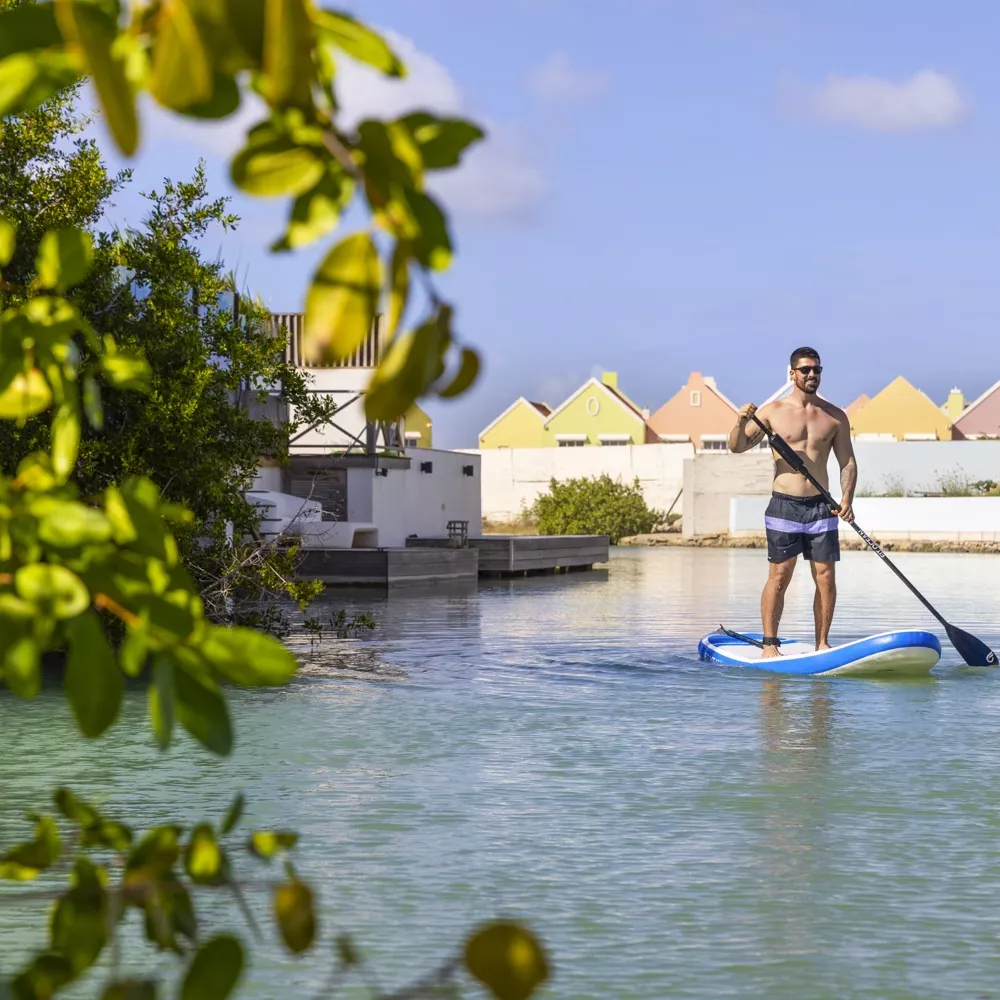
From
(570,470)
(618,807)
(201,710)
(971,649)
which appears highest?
(570,470)

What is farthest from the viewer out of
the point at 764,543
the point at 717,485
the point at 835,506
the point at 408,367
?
the point at 717,485

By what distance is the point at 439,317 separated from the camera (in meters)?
1.13

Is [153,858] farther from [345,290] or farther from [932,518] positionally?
[932,518]

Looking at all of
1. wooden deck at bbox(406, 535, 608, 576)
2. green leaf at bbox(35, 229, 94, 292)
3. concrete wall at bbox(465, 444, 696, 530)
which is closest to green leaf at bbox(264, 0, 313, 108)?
green leaf at bbox(35, 229, 94, 292)

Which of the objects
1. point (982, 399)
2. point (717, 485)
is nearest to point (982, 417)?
point (982, 399)

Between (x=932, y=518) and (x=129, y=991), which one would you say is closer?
(x=129, y=991)

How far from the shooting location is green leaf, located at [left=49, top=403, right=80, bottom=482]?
4.72 ft

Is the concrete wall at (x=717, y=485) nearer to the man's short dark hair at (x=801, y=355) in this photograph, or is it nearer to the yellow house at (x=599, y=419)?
the yellow house at (x=599, y=419)

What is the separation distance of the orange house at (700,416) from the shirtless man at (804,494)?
5017cm

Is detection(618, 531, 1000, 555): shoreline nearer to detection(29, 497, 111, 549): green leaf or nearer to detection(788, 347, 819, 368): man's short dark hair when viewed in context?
detection(788, 347, 819, 368): man's short dark hair

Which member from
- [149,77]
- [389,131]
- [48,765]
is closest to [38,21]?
[149,77]

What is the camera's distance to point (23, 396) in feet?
5.14

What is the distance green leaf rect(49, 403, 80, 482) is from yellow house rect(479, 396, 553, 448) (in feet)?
203

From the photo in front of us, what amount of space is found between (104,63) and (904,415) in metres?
62.5
